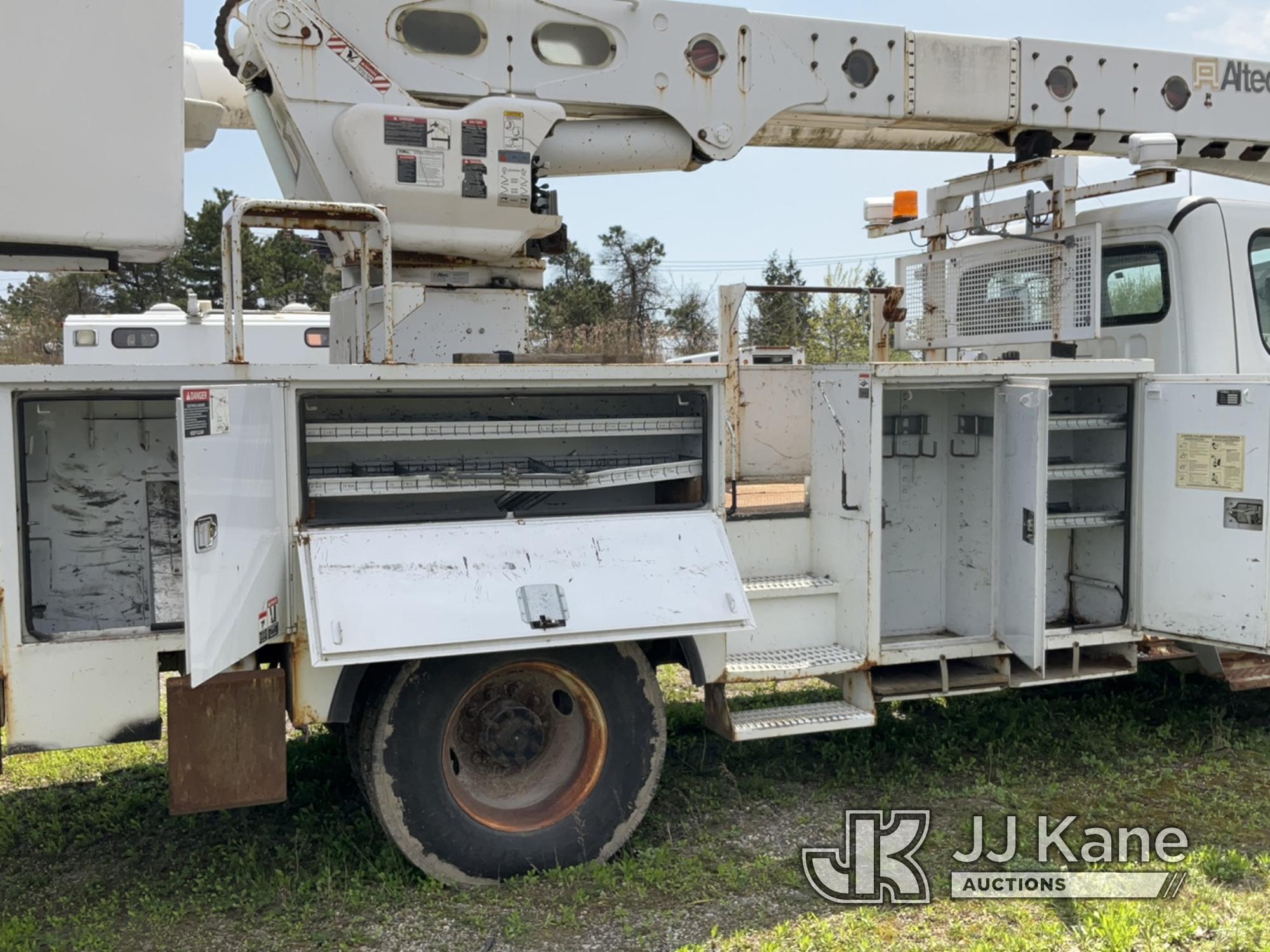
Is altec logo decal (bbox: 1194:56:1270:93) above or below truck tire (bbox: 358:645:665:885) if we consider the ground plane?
above

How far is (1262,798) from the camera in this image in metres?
4.98

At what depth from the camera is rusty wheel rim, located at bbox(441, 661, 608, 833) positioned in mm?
4320

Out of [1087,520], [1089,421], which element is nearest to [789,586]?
[1087,520]

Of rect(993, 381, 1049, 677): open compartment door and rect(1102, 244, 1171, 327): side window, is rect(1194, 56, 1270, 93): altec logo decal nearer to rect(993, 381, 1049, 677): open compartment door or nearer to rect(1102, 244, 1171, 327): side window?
rect(1102, 244, 1171, 327): side window

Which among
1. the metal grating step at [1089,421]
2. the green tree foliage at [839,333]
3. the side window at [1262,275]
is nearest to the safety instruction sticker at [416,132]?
the metal grating step at [1089,421]

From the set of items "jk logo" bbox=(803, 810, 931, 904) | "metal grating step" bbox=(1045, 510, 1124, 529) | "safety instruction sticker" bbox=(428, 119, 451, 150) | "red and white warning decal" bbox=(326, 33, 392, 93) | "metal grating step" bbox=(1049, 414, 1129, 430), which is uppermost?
"red and white warning decal" bbox=(326, 33, 392, 93)

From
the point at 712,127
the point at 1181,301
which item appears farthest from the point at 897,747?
the point at 712,127

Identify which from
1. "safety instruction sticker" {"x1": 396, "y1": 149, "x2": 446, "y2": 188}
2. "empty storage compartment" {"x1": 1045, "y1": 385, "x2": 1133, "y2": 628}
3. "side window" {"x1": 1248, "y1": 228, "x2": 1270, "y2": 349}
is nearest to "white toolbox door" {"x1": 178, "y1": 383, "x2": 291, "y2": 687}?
"safety instruction sticker" {"x1": 396, "y1": 149, "x2": 446, "y2": 188}

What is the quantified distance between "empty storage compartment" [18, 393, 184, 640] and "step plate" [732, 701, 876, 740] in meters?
2.21

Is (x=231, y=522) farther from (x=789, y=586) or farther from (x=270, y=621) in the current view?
(x=789, y=586)

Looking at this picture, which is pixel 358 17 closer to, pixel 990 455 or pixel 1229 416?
pixel 990 455

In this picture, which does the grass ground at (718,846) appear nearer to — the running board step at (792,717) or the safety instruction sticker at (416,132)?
the running board step at (792,717)

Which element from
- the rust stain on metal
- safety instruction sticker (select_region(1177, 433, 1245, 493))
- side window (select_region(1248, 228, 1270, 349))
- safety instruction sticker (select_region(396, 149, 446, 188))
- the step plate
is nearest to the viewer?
the rust stain on metal

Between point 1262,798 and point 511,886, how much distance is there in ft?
10.7
